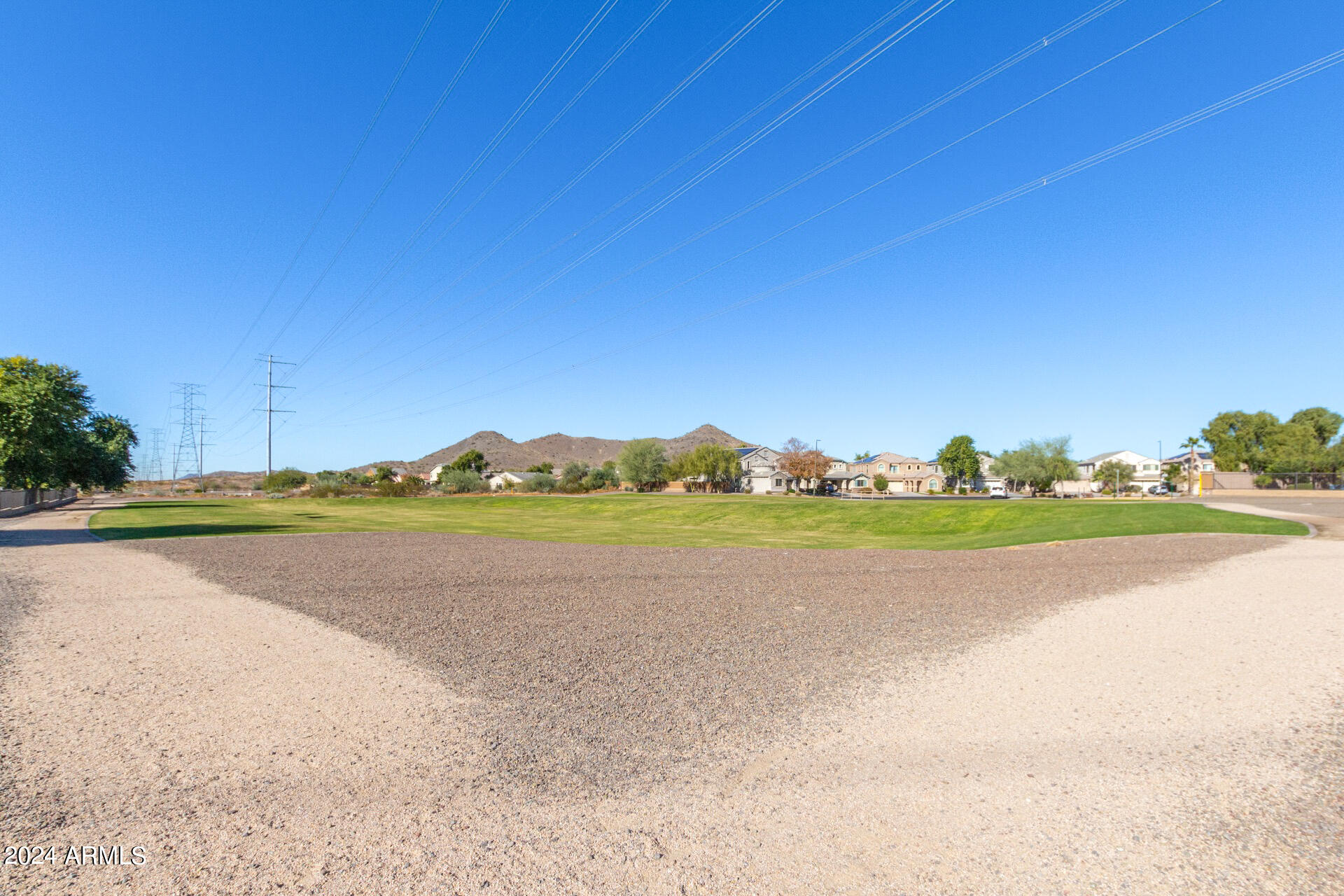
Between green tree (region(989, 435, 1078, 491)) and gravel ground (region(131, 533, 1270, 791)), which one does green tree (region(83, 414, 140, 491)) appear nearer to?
gravel ground (region(131, 533, 1270, 791))

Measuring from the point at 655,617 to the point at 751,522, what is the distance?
3061 cm

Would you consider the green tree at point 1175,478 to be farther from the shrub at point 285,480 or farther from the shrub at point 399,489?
the shrub at point 285,480

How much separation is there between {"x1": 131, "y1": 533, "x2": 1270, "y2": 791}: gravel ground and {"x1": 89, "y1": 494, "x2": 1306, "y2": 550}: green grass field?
498cm

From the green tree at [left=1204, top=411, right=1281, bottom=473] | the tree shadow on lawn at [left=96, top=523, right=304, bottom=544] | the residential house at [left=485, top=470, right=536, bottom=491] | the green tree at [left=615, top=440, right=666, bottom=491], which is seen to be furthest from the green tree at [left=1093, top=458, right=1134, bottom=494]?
the tree shadow on lawn at [left=96, top=523, right=304, bottom=544]

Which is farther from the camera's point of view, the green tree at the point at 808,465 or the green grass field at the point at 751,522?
the green tree at the point at 808,465

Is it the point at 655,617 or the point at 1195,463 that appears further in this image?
the point at 1195,463

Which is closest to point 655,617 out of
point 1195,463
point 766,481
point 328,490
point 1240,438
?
point 328,490

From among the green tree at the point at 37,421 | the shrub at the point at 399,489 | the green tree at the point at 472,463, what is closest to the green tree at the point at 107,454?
the green tree at the point at 37,421

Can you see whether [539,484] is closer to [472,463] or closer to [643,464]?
[643,464]

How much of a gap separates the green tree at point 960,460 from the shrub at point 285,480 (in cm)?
11876

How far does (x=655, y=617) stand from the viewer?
1071 centimetres

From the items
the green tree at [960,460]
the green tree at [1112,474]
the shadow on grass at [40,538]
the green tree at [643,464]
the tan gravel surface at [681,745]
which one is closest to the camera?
the tan gravel surface at [681,745]

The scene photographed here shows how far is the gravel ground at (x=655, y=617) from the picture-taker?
231 inches

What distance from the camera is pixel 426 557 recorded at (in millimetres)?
19656
